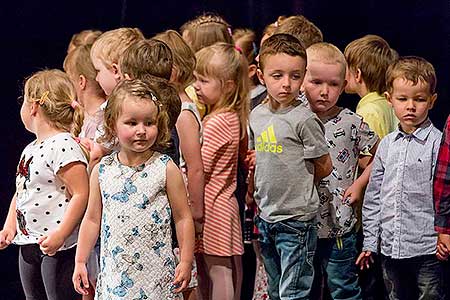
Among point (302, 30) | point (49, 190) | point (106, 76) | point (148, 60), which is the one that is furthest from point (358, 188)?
point (49, 190)

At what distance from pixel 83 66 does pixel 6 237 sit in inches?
35.0

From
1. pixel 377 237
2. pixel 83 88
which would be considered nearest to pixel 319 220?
pixel 377 237

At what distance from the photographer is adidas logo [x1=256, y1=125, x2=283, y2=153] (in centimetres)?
400

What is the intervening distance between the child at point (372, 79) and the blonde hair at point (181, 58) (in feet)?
2.40

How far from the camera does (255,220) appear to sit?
13.7 feet

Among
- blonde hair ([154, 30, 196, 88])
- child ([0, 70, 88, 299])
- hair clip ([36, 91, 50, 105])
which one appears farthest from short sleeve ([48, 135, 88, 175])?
blonde hair ([154, 30, 196, 88])

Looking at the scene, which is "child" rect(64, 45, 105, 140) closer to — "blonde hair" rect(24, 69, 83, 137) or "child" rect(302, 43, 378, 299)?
"blonde hair" rect(24, 69, 83, 137)

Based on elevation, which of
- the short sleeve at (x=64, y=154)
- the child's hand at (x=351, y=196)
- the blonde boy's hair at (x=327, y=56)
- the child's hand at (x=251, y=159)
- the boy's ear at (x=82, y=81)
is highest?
the blonde boy's hair at (x=327, y=56)

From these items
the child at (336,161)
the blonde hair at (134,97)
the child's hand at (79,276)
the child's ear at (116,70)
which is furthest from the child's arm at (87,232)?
the child at (336,161)

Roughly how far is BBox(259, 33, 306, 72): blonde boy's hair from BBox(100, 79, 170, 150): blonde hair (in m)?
0.54

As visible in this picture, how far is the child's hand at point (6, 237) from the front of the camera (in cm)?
408

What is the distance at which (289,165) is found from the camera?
3982 mm

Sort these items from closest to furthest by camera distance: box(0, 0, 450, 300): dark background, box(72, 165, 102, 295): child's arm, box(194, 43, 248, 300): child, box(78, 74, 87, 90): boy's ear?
box(72, 165, 102, 295): child's arm → box(194, 43, 248, 300): child → box(78, 74, 87, 90): boy's ear → box(0, 0, 450, 300): dark background

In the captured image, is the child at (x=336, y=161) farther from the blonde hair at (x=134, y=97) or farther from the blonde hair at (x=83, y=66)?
the blonde hair at (x=83, y=66)
